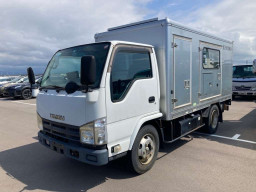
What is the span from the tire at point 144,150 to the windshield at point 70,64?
1295 millimetres

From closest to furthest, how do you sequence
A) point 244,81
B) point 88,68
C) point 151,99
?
point 88,68 < point 151,99 < point 244,81

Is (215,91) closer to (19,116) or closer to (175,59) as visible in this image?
(175,59)

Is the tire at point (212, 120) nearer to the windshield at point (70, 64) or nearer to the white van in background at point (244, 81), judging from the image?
the windshield at point (70, 64)

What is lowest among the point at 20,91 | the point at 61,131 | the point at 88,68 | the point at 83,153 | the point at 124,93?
the point at 83,153

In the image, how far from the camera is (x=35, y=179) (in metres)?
3.71

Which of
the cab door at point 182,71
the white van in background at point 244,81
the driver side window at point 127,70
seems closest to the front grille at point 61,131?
the driver side window at point 127,70

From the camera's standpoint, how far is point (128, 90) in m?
3.43

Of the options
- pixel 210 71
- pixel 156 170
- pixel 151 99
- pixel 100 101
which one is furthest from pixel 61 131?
pixel 210 71

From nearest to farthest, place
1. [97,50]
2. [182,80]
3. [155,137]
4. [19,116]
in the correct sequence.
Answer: [97,50], [155,137], [182,80], [19,116]

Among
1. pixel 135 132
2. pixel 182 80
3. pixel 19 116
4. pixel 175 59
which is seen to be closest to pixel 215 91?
pixel 182 80

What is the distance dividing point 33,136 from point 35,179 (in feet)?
8.98

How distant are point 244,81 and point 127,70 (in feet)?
37.3

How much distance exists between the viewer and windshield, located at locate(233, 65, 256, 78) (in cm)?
1296

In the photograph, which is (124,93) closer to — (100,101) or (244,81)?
(100,101)
